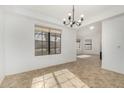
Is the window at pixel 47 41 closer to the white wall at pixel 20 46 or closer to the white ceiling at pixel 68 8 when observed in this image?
the white wall at pixel 20 46

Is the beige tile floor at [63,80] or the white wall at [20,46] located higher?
the white wall at [20,46]

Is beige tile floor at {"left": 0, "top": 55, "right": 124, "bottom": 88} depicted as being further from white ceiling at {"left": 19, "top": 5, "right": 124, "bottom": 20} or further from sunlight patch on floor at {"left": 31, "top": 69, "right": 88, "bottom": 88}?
white ceiling at {"left": 19, "top": 5, "right": 124, "bottom": 20}

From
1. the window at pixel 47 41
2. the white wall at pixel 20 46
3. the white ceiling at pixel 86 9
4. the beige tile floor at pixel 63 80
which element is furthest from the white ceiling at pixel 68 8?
the beige tile floor at pixel 63 80

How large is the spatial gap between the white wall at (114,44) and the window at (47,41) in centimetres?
284

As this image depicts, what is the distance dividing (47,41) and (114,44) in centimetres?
362

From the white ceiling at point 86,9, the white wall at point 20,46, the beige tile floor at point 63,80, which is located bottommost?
the beige tile floor at point 63,80

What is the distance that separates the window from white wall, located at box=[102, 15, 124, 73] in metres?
2.84

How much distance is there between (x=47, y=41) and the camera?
16.5 feet

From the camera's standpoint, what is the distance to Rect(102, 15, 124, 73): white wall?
150 inches

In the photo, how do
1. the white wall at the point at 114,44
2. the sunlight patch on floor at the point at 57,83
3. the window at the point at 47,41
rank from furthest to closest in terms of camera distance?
the window at the point at 47,41, the white wall at the point at 114,44, the sunlight patch on floor at the point at 57,83

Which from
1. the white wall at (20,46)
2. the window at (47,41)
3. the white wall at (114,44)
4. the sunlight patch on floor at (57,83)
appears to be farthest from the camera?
the window at (47,41)

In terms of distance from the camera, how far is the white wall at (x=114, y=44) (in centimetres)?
380

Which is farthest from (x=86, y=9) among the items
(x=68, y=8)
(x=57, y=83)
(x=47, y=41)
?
(x=57, y=83)
